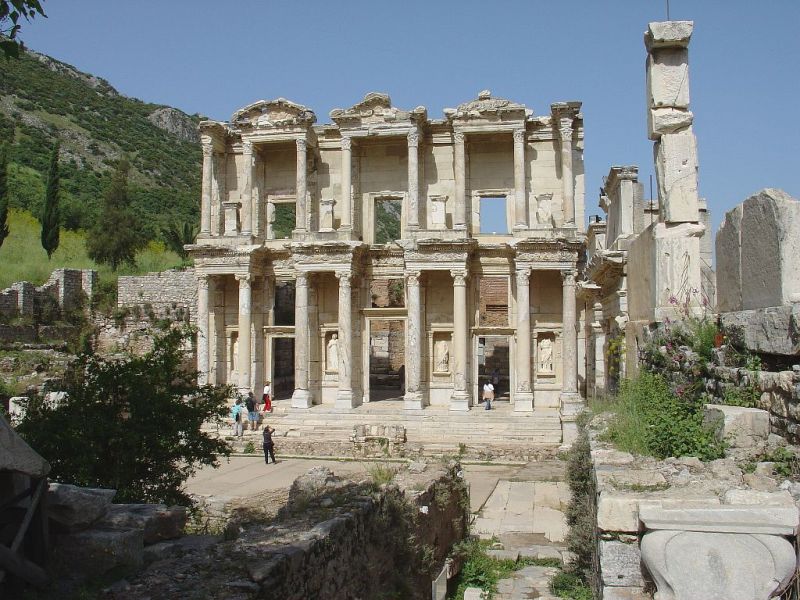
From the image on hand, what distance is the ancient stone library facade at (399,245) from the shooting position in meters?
23.4

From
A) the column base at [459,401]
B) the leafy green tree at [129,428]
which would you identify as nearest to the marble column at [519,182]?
the column base at [459,401]

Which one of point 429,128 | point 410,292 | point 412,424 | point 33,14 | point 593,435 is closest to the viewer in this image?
point 33,14

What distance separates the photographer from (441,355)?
25062mm

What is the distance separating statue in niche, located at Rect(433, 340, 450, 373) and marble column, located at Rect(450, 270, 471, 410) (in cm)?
128

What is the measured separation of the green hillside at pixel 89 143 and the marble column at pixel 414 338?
27070 millimetres

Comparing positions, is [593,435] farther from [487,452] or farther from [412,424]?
[412,424]

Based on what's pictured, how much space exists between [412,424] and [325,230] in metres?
7.11

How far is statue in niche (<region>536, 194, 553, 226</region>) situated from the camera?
23.9m

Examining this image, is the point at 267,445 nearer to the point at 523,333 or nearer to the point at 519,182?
the point at 523,333

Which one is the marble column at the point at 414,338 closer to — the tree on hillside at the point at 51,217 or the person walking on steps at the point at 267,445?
the person walking on steps at the point at 267,445

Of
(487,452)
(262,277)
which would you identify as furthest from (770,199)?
(262,277)

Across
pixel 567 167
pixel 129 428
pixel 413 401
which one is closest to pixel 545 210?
pixel 567 167

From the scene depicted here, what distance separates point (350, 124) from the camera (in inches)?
965

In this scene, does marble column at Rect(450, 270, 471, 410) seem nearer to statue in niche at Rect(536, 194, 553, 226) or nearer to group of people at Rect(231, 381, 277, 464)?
statue in niche at Rect(536, 194, 553, 226)
